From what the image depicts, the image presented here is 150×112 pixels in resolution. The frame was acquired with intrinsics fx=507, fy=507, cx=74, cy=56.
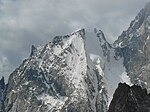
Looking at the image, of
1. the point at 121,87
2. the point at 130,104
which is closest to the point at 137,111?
the point at 130,104

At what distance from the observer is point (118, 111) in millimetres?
153250

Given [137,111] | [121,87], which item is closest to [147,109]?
[137,111]

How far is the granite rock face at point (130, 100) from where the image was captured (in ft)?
496

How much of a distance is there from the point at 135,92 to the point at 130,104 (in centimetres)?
621

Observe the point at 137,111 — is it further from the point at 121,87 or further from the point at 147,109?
the point at 121,87

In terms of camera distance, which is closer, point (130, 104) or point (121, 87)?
point (130, 104)

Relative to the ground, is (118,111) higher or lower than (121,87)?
lower

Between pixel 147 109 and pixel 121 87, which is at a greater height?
pixel 121 87

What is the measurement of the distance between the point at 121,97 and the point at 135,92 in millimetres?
4855

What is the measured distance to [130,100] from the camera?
153 metres

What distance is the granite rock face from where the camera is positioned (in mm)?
151250

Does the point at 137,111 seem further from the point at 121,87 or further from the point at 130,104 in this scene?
the point at 121,87

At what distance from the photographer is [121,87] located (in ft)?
531

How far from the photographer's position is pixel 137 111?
150625mm
